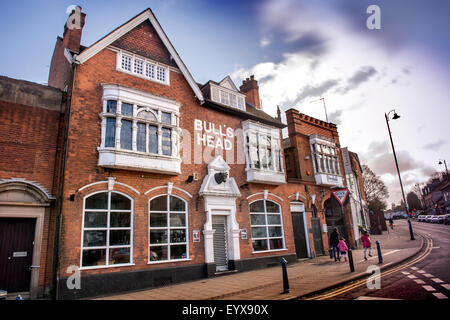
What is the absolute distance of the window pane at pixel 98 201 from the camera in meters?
11.0

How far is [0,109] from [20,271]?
606 cm

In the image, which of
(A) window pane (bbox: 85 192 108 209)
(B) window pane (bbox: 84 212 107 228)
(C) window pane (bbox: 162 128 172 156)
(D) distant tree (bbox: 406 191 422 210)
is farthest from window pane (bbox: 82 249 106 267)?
(D) distant tree (bbox: 406 191 422 210)

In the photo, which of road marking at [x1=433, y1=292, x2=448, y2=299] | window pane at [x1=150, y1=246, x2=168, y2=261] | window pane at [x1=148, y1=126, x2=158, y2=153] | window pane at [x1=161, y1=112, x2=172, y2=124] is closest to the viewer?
road marking at [x1=433, y1=292, x2=448, y2=299]

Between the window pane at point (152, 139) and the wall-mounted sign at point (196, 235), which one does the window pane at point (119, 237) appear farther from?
the window pane at point (152, 139)

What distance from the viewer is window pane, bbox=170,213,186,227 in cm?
1312

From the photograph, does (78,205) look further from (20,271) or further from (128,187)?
(20,271)

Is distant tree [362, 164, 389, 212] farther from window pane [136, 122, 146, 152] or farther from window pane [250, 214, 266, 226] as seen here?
window pane [136, 122, 146, 152]

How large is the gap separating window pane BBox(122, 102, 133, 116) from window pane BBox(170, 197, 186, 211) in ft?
14.7

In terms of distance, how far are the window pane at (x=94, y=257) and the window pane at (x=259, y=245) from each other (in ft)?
27.7

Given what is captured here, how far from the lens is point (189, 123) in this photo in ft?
49.3

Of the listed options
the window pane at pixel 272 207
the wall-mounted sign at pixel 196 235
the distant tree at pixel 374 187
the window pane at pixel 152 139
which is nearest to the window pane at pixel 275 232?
the window pane at pixel 272 207

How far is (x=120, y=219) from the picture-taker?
11594 mm

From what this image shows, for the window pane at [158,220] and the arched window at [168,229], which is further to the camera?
the window pane at [158,220]
